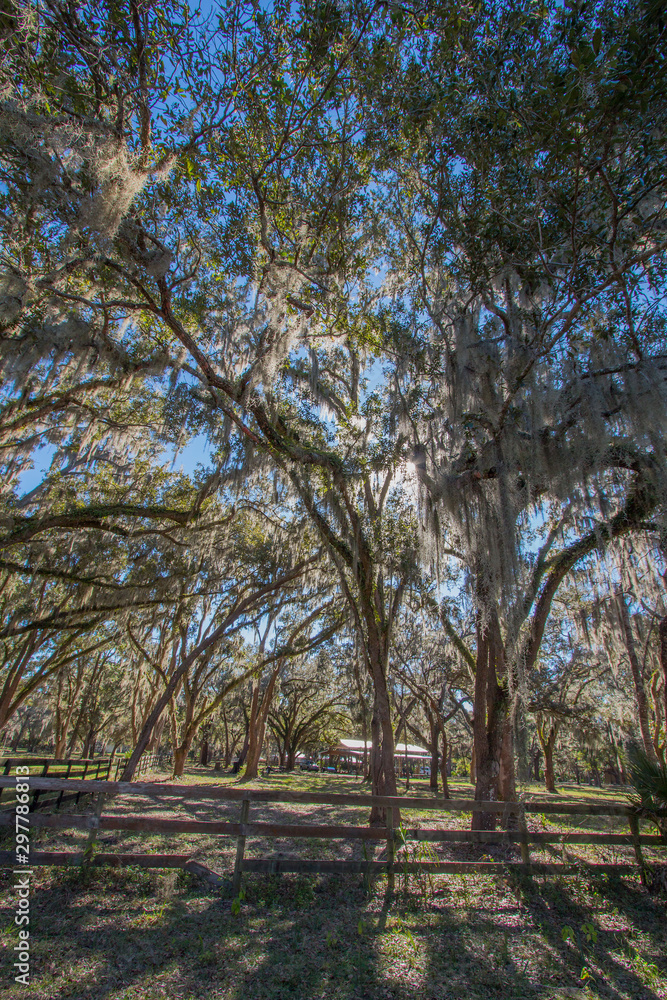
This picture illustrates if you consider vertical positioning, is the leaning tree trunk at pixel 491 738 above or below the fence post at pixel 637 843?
above

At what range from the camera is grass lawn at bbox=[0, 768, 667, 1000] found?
2814 mm

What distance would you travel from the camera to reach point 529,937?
3689 mm

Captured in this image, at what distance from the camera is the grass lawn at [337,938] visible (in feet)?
9.23

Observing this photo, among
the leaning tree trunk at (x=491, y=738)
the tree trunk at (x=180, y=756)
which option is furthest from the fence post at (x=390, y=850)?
the tree trunk at (x=180, y=756)

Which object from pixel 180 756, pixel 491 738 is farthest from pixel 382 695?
pixel 180 756

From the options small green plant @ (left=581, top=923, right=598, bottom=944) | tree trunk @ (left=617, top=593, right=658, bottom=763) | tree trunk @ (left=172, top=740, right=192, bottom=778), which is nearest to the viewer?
small green plant @ (left=581, top=923, right=598, bottom=944)

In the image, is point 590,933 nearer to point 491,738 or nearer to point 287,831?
point 287,831

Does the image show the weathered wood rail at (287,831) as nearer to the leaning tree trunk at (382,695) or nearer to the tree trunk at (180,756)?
the leaning tree trunk at (382,695)

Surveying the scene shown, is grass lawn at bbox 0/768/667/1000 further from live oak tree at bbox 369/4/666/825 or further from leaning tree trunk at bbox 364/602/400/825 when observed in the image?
live oak tree at bbox 369/4/666/825

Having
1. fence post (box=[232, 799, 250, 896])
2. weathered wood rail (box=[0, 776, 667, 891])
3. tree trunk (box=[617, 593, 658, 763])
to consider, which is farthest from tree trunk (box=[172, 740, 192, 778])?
tree trunk (box=[617, 593, 658, 763])

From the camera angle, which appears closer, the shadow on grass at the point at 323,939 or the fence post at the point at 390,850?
the shadow on grass at the point at 323,939

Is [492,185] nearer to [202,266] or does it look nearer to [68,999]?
[202,266]

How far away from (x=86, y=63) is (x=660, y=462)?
6518mm

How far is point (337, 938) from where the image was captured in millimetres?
3465
